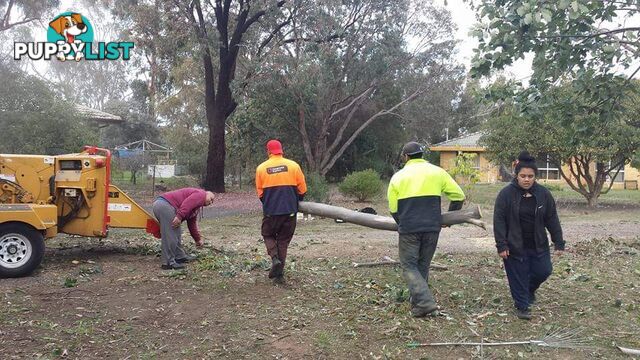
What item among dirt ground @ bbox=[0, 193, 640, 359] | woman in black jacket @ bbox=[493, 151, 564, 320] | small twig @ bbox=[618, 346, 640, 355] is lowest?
small twig @ bbox=[618, 346, 640, 355]

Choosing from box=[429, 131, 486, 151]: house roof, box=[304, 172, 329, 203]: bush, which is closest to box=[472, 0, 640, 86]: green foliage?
box=[304, 172, 329, 203]: bush

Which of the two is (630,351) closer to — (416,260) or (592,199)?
(416,260)

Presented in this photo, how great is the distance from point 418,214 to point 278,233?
193 centimetres

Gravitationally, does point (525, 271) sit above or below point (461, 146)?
below

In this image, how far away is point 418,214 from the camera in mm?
5867

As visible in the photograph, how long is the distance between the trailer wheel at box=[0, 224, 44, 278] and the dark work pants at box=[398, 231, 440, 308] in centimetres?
469

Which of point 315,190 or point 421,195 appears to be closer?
point 421,195

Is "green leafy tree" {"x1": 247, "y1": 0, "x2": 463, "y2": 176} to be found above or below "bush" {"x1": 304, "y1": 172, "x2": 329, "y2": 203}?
above

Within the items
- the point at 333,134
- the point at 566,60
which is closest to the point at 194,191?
the point at 566,60

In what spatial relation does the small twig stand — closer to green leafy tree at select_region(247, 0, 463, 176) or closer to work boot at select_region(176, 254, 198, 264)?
work boot at select_region(176, 254, 198, 264)

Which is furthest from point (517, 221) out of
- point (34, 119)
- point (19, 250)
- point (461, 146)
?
point (461, 146)

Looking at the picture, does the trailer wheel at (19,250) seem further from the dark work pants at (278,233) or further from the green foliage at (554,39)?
the green foliage at (554,39)

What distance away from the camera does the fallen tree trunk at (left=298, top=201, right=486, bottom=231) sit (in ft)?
20.9

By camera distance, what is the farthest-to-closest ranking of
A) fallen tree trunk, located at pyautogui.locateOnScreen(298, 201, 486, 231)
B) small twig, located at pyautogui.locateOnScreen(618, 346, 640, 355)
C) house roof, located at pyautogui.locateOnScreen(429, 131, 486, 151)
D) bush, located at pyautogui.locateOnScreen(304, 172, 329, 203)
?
1. house roof, located at pyautogui.locateOnScreen(429, 131, 486, 151)
2. bush, located at pyautogui.locateOnScreen(304, 172, 329, 203)
3. fallen tree trunk, located at pyautogui.locateOnScreen(298, 201, 486, 231)
4. small twig, located at pyautogui.locateOnScreen(618, 346, 640, 355)
